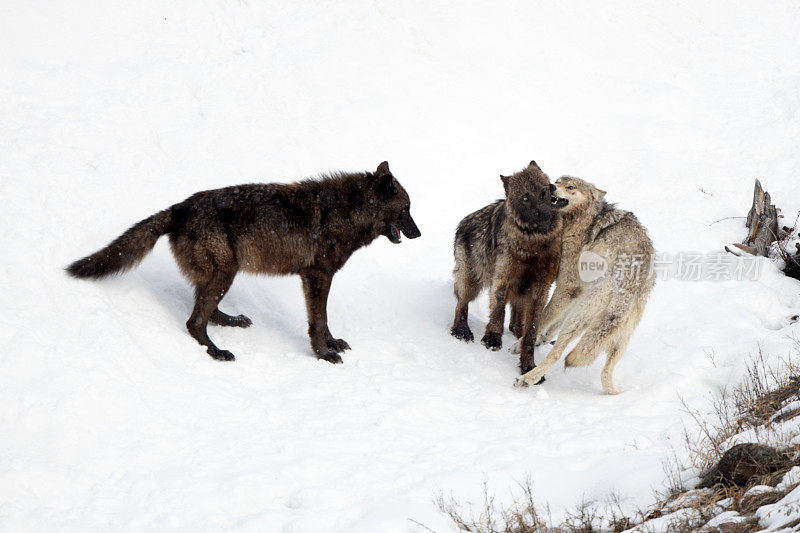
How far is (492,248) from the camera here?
28.3 ft

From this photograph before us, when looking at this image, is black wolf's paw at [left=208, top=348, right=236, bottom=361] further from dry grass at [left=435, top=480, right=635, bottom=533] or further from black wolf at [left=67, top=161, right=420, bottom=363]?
dry grass at [left=435, top=480, right=635, bottom=533]

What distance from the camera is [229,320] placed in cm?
786

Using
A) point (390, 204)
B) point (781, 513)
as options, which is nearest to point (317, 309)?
point (390, 204)

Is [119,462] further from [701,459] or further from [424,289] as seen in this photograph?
[424,289]

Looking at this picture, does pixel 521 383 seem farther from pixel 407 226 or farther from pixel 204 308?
pixel 204 308

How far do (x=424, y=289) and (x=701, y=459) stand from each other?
5.61 m

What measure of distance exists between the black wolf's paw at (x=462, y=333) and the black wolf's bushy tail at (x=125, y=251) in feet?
12.9

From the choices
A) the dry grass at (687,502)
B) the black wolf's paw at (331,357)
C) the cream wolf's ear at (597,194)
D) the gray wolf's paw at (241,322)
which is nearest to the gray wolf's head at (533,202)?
the cream wolf's ear at (597,194)

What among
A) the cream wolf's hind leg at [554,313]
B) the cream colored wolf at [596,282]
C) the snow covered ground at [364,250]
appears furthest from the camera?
the cream wolf's hind leg at [554,313]

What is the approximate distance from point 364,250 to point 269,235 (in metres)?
3.20

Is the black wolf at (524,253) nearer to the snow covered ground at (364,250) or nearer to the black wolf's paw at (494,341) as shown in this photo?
the black wolf's paw at (494,341)

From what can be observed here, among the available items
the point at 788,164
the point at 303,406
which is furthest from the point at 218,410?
the point at 788,164

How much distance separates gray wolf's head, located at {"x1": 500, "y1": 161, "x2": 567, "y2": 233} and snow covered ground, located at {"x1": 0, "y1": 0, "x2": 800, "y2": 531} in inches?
71.4

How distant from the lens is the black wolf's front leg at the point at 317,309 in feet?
25.3
